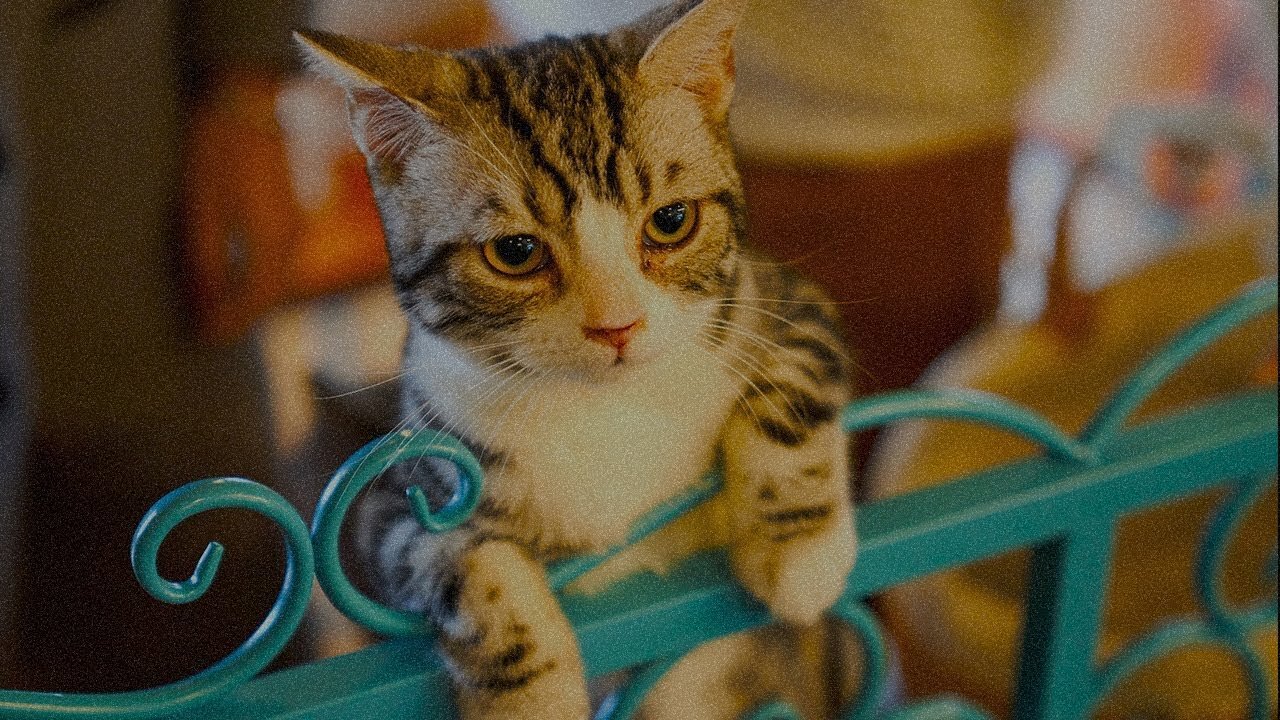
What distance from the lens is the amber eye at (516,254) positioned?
0.45 metres

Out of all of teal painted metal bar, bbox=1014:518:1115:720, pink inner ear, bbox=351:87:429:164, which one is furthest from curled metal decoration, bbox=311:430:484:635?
teal painted metal bar, bbox=1014:518:1115:720

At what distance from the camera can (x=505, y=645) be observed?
0.45m

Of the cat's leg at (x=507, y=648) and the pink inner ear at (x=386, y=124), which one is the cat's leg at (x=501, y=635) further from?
the pink inner ear at (x=386, y=124)

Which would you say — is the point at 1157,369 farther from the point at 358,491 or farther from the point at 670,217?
the point at 358,491

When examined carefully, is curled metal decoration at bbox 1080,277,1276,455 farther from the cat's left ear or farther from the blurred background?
the cat's left ear

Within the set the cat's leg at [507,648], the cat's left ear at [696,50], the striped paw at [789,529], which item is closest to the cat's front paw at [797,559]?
the striped paw at [789,529]

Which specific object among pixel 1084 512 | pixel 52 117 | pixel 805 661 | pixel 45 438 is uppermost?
pixel 52 117

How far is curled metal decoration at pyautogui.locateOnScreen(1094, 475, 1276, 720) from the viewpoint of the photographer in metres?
0.62

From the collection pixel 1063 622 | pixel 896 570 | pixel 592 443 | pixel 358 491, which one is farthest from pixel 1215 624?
pixel 358 491

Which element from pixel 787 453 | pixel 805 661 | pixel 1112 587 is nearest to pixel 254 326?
pixel 787 453

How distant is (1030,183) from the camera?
90 cm

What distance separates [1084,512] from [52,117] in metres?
0.56

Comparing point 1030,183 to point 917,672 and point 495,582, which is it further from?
point 495,582

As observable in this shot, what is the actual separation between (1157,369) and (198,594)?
522 mm
